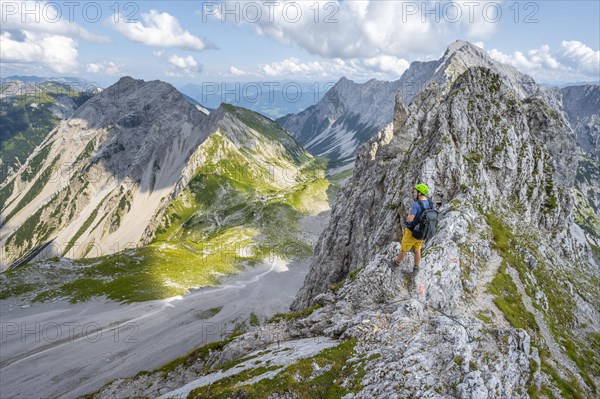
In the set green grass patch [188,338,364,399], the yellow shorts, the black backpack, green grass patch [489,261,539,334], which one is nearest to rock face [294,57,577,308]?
green grass patch [489,261,539,334]

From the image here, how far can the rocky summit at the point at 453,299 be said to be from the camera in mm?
21125

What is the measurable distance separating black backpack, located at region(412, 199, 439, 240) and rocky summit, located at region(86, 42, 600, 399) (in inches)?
247

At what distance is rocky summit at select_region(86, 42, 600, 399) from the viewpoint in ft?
69.3

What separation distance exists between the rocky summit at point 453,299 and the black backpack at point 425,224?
627 centimetres

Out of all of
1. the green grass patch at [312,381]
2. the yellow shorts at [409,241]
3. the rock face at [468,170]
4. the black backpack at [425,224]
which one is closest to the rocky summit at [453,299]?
the green grass patch at [312,381]

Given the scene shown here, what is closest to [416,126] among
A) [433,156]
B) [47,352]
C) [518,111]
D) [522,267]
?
[518,111]

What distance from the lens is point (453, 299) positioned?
28734mm

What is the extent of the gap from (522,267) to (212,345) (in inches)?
1382

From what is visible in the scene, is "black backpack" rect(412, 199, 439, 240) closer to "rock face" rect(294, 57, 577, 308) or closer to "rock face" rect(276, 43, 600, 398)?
"rock face" rect(276, 43, 600, 398)

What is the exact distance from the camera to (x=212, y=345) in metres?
38.8

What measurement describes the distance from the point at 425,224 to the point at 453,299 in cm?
1131

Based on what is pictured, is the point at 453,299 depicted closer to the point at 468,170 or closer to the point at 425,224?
the point at 425,224

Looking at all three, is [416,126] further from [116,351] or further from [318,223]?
[318,223]

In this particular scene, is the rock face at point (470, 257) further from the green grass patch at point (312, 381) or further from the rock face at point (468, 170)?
the green grass patch at point (312, 381)
